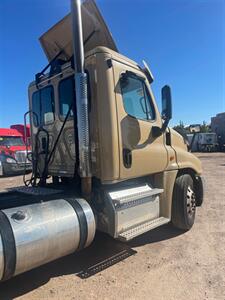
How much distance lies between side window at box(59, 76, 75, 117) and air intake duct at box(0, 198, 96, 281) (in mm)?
1434

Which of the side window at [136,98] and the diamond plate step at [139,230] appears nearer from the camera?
the diamond plate step at [139,230]

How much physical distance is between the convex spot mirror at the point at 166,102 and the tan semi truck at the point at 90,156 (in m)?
0.02

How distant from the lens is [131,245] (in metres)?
4.72

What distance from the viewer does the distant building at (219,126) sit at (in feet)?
123

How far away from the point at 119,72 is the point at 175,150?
1870 millimetres

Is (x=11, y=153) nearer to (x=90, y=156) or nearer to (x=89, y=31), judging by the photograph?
(x=89, y=31)

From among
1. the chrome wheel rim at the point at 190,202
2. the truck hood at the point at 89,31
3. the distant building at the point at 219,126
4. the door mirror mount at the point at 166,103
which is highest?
the distant building at the point at 219,126

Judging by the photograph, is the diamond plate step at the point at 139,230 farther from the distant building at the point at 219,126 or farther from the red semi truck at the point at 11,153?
the distant building at the point at 219,126

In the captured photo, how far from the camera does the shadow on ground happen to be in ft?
11.5

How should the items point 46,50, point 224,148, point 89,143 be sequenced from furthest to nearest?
point 224,148
point 46,50
point 89,143

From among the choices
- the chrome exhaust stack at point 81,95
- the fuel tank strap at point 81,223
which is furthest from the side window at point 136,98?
the fuel tank strap at point 81,223

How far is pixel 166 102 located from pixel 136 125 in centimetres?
68

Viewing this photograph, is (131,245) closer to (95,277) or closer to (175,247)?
(175,247)

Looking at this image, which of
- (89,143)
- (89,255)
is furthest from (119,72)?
(89,255)
